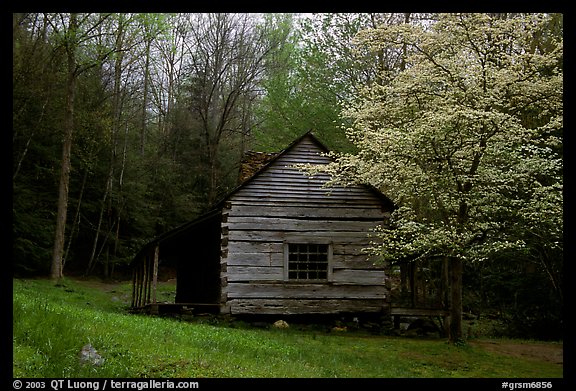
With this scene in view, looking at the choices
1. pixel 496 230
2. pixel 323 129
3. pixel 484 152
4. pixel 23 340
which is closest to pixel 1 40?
pixel 23 340

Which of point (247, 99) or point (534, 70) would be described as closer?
point (534, 70)

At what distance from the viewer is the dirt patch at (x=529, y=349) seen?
13164mm

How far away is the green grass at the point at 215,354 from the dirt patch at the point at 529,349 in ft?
1.58

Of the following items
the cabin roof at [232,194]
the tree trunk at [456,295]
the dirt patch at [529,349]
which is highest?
the cabin roof at [232,194]

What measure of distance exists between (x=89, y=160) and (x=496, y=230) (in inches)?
926

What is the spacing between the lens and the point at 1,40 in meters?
7.52

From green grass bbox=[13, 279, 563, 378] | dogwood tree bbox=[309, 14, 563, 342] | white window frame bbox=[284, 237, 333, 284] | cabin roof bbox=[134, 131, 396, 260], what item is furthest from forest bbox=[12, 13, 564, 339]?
green grass bbox=[13, 279, 563, 378]

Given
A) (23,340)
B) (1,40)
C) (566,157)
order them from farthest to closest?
(566,157) → (23,340) → (1,40)

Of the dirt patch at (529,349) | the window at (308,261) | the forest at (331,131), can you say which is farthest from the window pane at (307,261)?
the dirt patch at (529,349)

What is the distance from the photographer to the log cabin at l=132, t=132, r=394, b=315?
702 inches

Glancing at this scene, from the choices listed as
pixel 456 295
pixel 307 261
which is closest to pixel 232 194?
pixel 307 261

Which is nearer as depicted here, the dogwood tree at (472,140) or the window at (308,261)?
the dogwood tree at (472,140)

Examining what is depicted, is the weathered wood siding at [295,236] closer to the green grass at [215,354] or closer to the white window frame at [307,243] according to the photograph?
the white window frame at [307,243]

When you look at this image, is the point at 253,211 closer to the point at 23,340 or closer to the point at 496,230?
the point at 496,230
